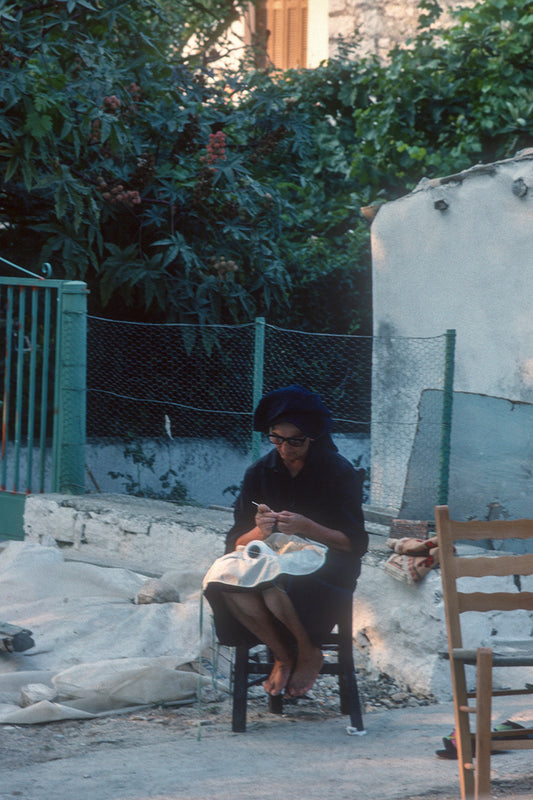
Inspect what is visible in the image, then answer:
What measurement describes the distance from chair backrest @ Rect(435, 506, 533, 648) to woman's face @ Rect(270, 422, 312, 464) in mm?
860

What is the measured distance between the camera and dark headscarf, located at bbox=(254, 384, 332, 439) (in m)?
4.01

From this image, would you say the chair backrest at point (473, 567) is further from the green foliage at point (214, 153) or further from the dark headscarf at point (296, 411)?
the green foliage at point (214, 153)

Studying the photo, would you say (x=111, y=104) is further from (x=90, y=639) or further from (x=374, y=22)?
(x=374, y=22)

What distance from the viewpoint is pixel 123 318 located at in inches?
320

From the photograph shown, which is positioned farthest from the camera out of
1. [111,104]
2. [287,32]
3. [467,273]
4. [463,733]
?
[287,32]

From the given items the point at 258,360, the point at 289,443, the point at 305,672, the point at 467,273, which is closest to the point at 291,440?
the point at 289,443

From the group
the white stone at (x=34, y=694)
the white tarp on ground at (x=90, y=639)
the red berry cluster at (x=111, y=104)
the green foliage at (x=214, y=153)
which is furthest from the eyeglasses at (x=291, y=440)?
the red berry cluster at (x=111, y=104)

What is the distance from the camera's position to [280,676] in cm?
406

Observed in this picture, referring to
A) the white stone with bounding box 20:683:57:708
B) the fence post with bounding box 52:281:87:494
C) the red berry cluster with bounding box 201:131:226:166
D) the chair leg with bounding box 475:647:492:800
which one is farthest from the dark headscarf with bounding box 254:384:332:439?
the red berry cluster with bounding box 201:131:226:166

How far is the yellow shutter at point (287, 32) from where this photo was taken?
43.9 feet

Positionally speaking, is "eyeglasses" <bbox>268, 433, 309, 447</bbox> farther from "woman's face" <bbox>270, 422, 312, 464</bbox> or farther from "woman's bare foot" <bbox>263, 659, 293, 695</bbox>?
"woman's bare foot" <bbox>263, 659, 293, 695</bbox>

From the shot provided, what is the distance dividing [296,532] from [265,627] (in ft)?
1.26

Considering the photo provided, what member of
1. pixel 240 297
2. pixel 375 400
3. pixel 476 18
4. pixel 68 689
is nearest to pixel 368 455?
pixel 375 400

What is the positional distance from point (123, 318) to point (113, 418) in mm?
1040
